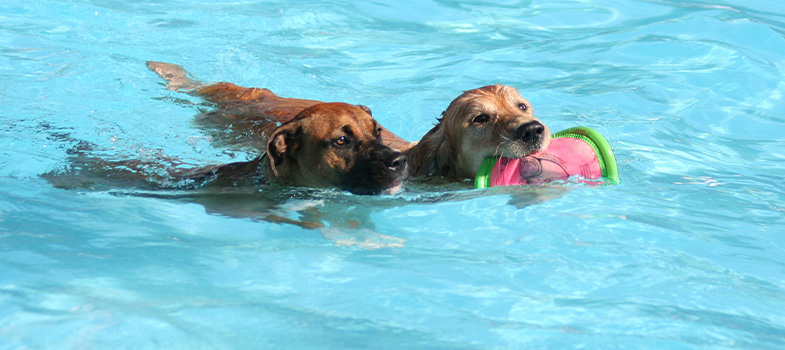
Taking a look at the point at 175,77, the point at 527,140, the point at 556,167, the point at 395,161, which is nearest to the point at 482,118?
the point at 527,140

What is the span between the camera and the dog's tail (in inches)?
382

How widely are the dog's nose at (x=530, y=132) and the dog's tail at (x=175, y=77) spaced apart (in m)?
4.91

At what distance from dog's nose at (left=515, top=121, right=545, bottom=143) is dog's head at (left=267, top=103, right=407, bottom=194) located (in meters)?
0.96

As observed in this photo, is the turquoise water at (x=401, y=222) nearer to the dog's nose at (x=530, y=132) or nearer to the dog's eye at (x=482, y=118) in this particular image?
the dog's nose at (x=530, y=132)

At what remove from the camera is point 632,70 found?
11.6m

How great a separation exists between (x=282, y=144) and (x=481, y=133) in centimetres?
167

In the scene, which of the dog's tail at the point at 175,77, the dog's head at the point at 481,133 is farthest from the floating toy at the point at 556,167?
the dog's tail at the point at 175,77

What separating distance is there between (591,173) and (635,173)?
134 cm

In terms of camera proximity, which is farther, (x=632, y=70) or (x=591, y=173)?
(x=632, y=70)

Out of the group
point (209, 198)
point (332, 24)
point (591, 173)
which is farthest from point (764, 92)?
point (209, 198)

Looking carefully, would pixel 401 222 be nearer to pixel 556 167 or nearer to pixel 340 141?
pixel 340 141

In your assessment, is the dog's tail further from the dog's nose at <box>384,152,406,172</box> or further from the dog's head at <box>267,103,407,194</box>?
the dog's nose at <box>384,152,406,172</box>

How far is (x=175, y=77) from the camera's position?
9.98 meters

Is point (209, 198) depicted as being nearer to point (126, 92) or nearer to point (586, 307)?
point (586, 307)
